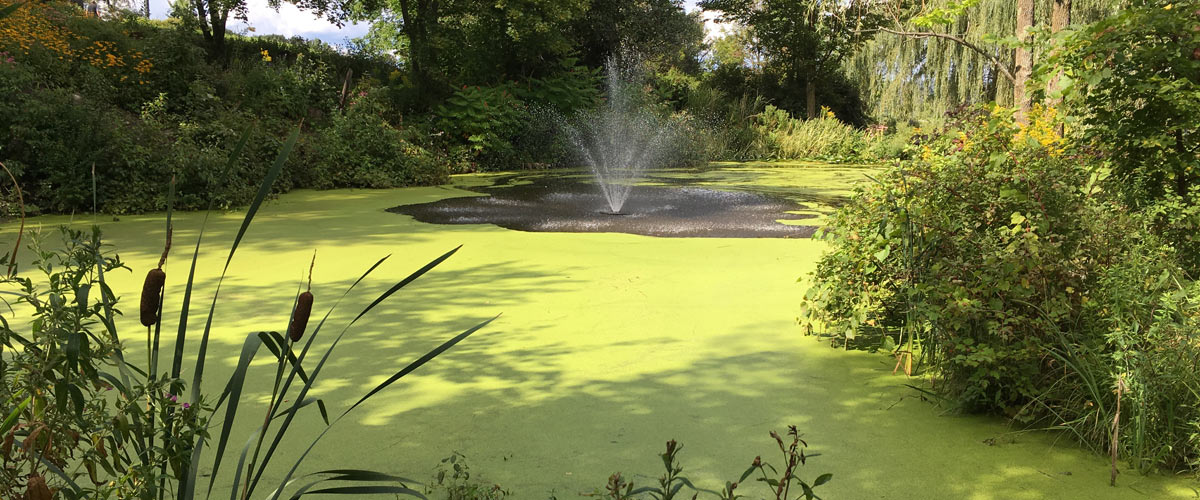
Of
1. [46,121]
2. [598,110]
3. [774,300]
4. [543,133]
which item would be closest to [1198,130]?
[774,300]

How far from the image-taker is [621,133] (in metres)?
15.4

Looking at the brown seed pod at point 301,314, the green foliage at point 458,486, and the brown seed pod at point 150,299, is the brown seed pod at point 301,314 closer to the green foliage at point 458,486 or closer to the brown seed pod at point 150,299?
the brown seed pod at point 150,299

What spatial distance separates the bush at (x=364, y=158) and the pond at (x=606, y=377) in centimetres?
414

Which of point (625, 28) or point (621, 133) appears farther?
point (625, 28)

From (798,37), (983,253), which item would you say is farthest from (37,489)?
(798,37)

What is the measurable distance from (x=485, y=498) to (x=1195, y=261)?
8.86ft

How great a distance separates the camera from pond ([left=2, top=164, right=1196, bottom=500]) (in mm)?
2146

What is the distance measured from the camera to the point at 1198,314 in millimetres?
2215

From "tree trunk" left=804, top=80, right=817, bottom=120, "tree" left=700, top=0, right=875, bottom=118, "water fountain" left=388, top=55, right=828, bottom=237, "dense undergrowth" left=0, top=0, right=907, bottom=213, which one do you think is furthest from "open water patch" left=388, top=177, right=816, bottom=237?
"tree" left=700, top=0, right=875, bottom=118

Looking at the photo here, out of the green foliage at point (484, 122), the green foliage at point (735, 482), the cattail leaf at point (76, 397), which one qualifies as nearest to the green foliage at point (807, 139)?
the green foliage at point (484, 122)

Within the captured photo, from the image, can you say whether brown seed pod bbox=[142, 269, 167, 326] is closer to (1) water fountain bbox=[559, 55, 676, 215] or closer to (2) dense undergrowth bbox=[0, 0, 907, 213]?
(2) dense undergrowth bbox=[0, 0, 907, 213]

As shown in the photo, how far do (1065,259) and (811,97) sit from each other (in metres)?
18.0

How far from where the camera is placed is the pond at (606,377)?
2.15 metres

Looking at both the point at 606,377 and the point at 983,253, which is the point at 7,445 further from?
the point at 983,253
